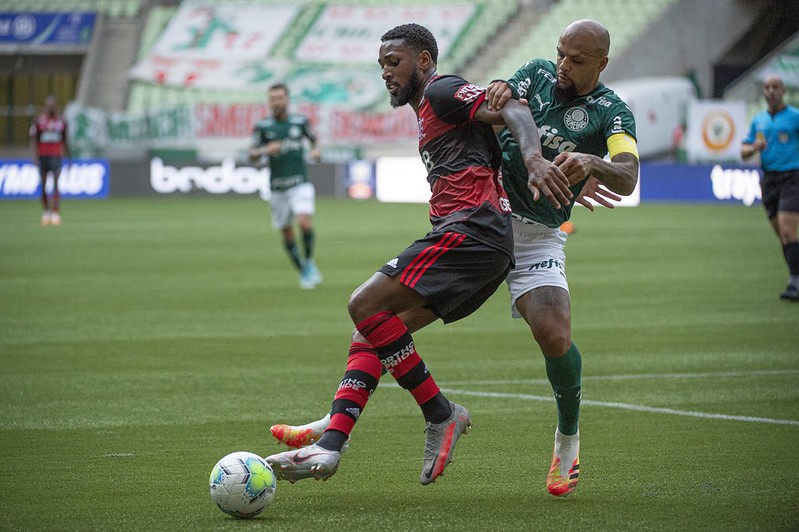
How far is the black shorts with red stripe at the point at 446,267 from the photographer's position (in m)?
5.62

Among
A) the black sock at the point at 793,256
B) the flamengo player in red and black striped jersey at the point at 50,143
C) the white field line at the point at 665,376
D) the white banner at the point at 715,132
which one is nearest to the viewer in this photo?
the white field line at the point at 665,376

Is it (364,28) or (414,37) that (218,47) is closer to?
(364,28)

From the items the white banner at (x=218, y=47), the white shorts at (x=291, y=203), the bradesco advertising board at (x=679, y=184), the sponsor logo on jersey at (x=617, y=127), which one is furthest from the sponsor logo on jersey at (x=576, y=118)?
the white banner at (x=218, y=47)

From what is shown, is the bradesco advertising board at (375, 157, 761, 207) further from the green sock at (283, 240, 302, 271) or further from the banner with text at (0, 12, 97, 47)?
the banner with text at (0, 12, 97, 47)

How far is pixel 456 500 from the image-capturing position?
5672 mm

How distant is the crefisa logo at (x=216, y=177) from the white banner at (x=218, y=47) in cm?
883

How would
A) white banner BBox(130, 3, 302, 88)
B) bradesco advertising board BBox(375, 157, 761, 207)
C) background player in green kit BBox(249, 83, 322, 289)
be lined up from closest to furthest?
background player in green kit BBox(249, 83, 322, 289), bradesco advertising board BBox(375, 157, 761, 207), white banner BBox(130, 3, 302, 88)

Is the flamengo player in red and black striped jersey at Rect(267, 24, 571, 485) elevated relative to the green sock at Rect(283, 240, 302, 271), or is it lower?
elevated

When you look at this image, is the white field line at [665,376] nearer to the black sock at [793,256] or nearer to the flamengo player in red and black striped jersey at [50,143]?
the black sock at [793,256]

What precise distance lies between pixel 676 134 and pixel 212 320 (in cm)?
2696

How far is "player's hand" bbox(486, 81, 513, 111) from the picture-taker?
5562 millimetres

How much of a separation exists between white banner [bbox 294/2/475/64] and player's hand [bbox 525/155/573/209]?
125ft

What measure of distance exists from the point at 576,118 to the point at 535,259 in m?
0.69

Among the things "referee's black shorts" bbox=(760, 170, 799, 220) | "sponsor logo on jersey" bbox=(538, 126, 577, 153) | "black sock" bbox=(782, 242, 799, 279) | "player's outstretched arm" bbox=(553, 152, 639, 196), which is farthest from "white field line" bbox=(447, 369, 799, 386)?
"referee's black shorts" bbox=(760, 170, 799, 220)
